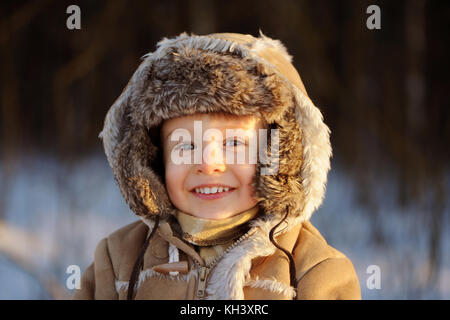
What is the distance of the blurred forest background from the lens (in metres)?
3.88

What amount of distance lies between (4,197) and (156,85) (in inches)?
123

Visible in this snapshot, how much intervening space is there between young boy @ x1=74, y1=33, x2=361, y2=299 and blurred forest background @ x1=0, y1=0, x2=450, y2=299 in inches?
90.4

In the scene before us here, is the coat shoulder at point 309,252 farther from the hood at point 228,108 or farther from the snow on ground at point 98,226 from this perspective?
the snow on ground at point 98,226

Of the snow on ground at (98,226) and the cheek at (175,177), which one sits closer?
the cheek at (175,177)

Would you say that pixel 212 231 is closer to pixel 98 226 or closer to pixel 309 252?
pixel 309 252

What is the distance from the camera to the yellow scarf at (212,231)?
1582 mm

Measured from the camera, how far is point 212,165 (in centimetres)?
155

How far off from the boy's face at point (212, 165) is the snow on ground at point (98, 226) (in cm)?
192

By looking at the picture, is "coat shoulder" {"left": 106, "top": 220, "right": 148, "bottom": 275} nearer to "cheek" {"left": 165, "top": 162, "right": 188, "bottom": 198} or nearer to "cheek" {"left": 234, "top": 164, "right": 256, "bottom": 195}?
"cheek" {"left": 165, "top": 162, "right": 188, "bottom": 198}

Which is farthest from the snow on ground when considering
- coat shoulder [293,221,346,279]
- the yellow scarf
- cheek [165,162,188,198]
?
cheek [165,162,188,198]

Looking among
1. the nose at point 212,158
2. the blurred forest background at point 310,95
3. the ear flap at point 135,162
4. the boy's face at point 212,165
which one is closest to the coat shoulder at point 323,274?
the boy's face at point 212,165

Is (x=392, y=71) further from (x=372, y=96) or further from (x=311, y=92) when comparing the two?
(x=311, y=92)

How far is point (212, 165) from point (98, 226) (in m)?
2.95

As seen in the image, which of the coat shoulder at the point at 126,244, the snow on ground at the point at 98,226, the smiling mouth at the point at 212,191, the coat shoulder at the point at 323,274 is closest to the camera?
the coat shoulder at the point at 323,274
